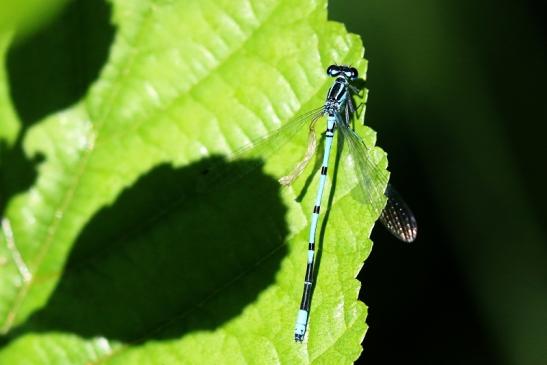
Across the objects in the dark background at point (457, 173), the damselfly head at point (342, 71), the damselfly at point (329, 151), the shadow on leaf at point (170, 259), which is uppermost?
the damselfly head at point (342, 71)

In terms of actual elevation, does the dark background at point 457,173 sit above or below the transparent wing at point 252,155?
below

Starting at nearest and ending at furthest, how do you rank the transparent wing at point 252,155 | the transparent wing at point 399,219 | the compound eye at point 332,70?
the transparent wing at point 252,155 → the compound eye at point 332,70 → the transparent wing at point 399,219

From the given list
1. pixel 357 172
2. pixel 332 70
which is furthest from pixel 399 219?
pixel 332 70

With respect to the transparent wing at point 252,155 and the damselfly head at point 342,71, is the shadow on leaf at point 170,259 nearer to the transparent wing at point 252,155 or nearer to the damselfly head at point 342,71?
the transparent wing at point 252,155

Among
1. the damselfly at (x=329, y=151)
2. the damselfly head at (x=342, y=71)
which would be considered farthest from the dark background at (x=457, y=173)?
the damselfly head at (x=342, y=71)

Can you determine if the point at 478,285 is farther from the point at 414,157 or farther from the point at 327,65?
the point at 327,65
